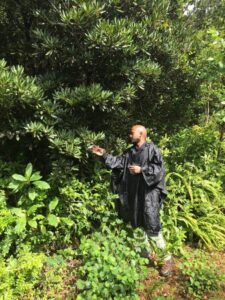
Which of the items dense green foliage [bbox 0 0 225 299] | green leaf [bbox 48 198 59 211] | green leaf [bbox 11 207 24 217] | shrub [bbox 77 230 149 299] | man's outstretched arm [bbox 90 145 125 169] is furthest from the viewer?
green leaf [bbox 48 198 59 211]

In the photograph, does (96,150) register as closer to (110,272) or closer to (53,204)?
(53,204)

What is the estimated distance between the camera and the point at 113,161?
4.56 meters

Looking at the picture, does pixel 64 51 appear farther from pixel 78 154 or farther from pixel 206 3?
pixel 206 3

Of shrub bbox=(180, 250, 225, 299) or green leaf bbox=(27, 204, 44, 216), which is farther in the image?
green leaf bbox=(27, 204, 44, 216)

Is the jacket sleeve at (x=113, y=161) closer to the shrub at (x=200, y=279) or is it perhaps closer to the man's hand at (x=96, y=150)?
the man's hand at (x=96, y=150)

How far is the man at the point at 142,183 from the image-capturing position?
4.35 meters

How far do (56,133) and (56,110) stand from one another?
0.28 meters

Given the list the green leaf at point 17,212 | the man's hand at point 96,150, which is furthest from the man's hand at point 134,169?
the green leaf at point 17,212

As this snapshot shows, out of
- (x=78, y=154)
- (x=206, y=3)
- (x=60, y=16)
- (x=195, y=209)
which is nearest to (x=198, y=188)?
(x=195, y=209)

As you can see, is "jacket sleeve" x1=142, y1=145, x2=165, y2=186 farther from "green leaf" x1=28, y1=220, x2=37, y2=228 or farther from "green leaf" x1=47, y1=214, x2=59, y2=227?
"green leaf" x1=28, y1=220, x2=37, y2=228

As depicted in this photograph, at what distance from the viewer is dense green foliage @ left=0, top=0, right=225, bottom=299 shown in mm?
3838

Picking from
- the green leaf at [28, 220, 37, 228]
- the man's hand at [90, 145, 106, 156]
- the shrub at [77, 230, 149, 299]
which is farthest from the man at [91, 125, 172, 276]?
the green leaf at [28, 220, 37, 228]

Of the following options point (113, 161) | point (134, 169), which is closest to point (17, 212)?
point (113, 161)

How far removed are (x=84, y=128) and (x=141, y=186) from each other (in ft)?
3.52
